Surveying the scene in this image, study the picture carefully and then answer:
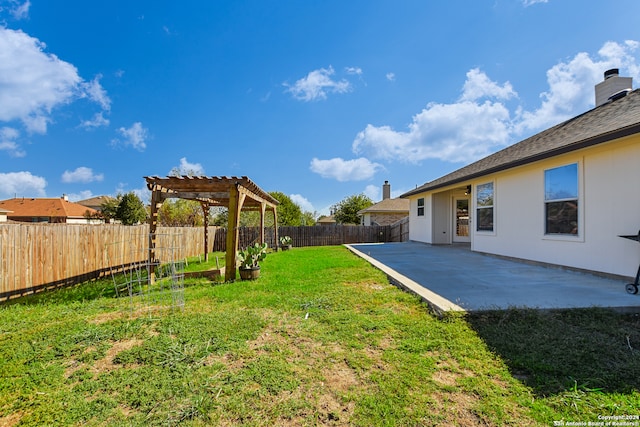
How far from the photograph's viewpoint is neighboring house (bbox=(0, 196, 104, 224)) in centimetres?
3158

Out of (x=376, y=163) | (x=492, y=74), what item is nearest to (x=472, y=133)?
(x=492, y=74)

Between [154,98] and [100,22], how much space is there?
411 centimetres

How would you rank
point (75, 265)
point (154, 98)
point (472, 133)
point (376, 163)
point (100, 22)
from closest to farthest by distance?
point (75, 265) < point (100, 22) < point (154, 98) < point (472, 133) < point (376, 163)

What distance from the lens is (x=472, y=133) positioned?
511 inches

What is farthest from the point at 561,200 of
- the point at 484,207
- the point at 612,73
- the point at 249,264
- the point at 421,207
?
the point at 421,207

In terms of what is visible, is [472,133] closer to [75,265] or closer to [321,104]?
[321,104]

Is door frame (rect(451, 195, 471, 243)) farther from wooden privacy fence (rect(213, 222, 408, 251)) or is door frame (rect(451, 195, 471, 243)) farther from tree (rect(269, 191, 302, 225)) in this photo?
tree (rect(269, 191, 302, 225))

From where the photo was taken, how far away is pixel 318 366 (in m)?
2.57

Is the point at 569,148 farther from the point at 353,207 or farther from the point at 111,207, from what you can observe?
the point at 111,207

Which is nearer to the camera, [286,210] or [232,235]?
[232,235]

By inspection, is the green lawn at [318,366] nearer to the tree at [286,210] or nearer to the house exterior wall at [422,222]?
the house exterior wall at [422,222]

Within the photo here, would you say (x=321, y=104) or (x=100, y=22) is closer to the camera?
(x=100, y=22)

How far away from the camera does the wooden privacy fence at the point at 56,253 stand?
5.07 metres

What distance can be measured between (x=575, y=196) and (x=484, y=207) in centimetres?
326
